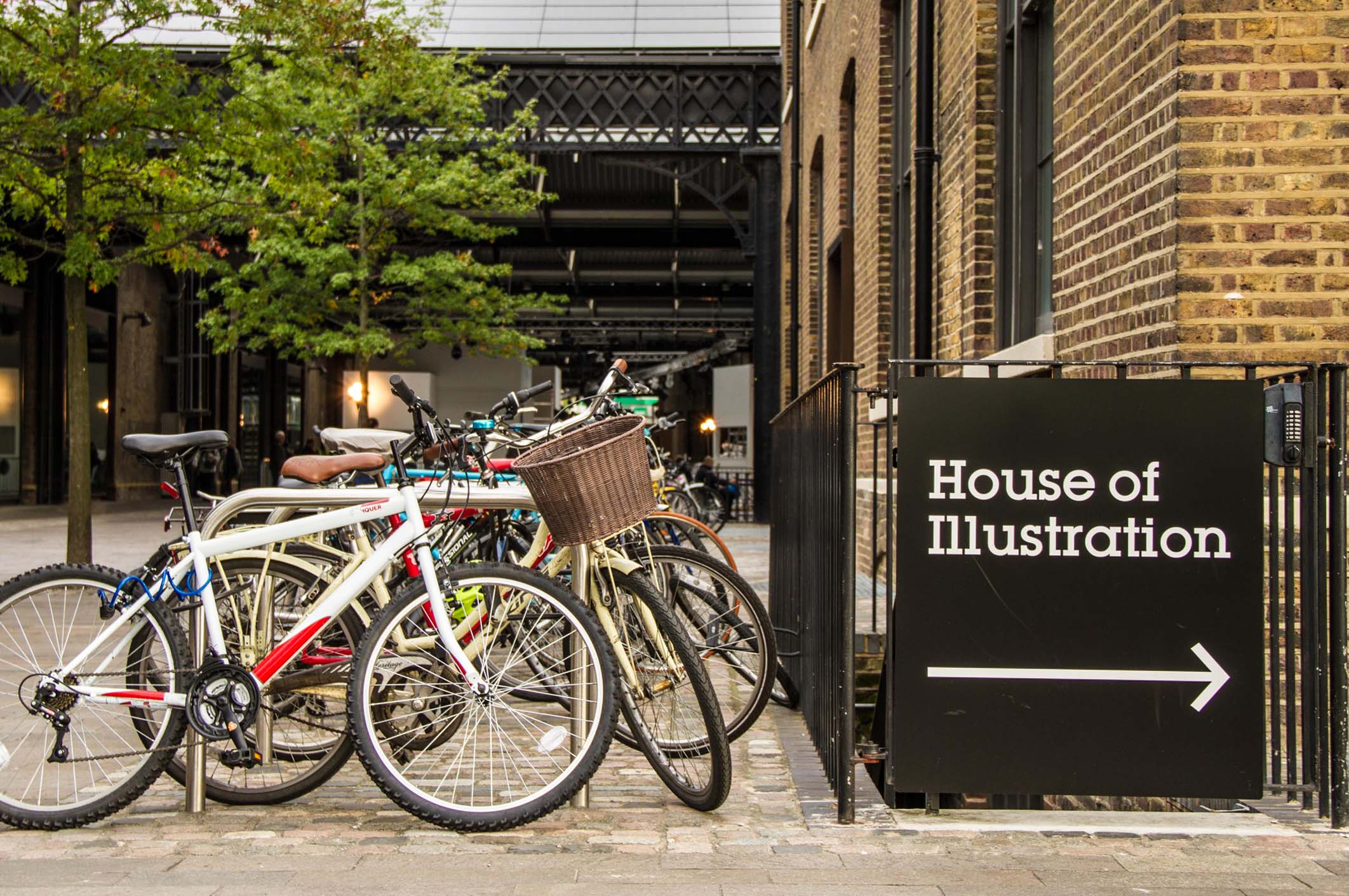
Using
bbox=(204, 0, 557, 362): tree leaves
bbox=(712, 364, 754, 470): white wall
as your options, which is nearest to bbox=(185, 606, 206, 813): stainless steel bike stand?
bbox=(204, 0, 557, 362): tree leaves

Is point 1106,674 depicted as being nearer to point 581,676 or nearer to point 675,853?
point 675,853

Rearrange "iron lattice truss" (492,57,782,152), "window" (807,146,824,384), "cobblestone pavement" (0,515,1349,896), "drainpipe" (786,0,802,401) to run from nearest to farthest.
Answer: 1. "cobblestone pavement" (0,515,1349,896)
2. "window" (807,146,824,384)
3. "drainpipe" (786,0,802,401)
4. "iron lattice truss" (492,57,782,152)

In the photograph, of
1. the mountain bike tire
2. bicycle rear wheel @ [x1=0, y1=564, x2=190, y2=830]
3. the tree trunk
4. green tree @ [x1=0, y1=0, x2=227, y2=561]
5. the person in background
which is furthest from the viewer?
the person in background

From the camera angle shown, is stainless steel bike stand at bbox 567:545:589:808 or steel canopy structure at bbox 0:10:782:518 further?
steel canopy structure at bbox 0:10:782:518

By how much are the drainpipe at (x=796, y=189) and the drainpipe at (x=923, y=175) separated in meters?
8.63

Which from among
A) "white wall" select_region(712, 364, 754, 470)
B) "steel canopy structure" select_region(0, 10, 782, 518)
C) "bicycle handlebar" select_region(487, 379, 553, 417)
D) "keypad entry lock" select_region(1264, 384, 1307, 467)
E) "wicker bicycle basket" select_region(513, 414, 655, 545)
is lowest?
"wicker bicycle basket" select_region(513, 414, 655, 545)

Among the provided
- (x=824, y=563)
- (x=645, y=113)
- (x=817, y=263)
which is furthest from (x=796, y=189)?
(x=824, y=563)

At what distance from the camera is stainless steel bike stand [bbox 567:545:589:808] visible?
4.03 metres

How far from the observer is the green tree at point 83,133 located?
10055mm

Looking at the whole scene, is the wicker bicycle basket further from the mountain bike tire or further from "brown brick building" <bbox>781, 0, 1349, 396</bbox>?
"brown brick building" <bbox>781, 0, 1349, 396</bbox>

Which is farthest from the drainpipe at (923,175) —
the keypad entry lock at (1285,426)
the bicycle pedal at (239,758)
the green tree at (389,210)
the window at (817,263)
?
the green tree at (389,210)

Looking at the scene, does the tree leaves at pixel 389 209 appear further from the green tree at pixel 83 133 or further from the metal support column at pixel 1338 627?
the metal support column at pixel 1338 627

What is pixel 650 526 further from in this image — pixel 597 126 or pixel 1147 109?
pixel 597 126

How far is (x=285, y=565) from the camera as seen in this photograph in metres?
4.36
